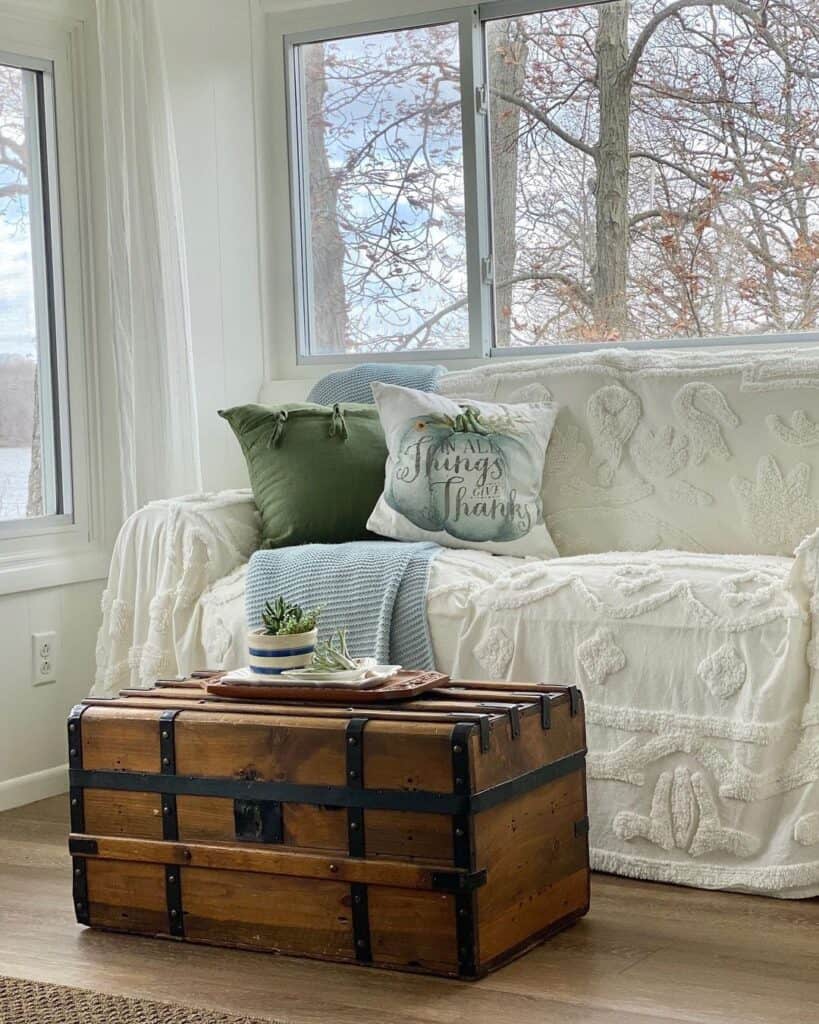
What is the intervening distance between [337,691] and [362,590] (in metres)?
0.63

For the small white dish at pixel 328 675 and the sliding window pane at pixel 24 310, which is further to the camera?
the sliding window pane at pixel 24 310

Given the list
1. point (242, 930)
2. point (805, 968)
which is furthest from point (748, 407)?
point (242, 930)

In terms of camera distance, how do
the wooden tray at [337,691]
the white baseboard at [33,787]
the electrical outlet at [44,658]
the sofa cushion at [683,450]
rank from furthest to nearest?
the electrical outlet at [44,658] → the white baseboard at [33,787] → the sofa cushion at [683,450] → the wooden tray at [337,691]

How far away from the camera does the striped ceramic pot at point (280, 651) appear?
95.3 inches

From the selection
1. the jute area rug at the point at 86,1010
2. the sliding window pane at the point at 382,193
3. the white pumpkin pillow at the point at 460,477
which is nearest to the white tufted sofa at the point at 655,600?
the white pumpkin pillow at the point at 460,477

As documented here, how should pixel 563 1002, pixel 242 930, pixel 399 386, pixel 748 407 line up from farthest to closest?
1. pixel 399 386
2. pixel 748 407
3. pixel 242 930
4. pixel 563 1002

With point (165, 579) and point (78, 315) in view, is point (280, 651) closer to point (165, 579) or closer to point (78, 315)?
point (165, 579)

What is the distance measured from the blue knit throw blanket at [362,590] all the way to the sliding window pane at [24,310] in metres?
0.83

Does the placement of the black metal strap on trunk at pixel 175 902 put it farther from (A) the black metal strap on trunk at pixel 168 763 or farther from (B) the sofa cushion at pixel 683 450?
(B) the sofa cushion at pixel 683 450

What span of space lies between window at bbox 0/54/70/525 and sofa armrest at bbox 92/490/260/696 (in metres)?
0.42

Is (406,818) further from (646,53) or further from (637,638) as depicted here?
(646,53)

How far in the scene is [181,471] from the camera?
3.83 meters

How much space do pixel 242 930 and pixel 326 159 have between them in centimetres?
260

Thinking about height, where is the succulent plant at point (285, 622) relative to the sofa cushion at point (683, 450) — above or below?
below
